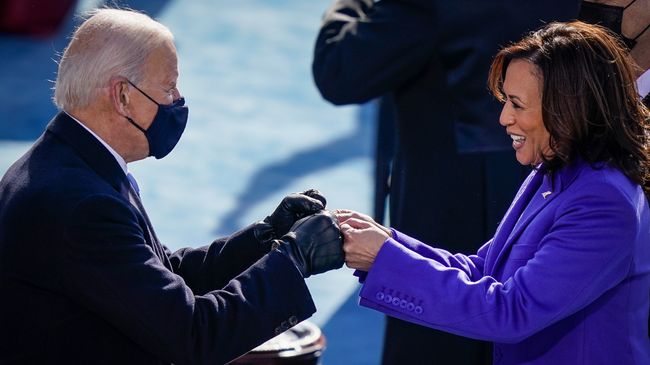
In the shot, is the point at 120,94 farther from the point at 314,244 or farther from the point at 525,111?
the point at 525,111

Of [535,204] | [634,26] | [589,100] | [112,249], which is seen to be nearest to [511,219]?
[535,204]

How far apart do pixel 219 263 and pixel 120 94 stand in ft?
2.26

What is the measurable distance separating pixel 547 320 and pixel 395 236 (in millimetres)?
615

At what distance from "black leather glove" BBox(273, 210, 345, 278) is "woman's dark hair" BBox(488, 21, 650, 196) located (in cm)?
64

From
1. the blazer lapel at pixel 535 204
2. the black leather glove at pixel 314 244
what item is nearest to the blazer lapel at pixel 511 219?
the blazer lapel at pixel 535 204

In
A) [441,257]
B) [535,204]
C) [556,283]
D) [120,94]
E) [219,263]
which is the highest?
[120,94]

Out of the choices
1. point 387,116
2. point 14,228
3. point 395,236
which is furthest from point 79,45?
point 387,116

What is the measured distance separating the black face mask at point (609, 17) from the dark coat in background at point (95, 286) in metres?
1.41

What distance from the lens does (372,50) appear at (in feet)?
14.3

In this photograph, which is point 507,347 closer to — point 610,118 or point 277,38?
point 610,118

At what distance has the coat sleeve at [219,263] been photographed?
11.4 ft

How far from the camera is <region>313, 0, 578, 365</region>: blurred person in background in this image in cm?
414

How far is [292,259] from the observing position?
3.04m

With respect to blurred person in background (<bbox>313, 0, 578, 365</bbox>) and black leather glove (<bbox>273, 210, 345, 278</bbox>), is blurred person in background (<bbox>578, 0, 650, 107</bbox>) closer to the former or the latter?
blurred person in background (<bbox>313, 0, 578, 365</bbox>)
